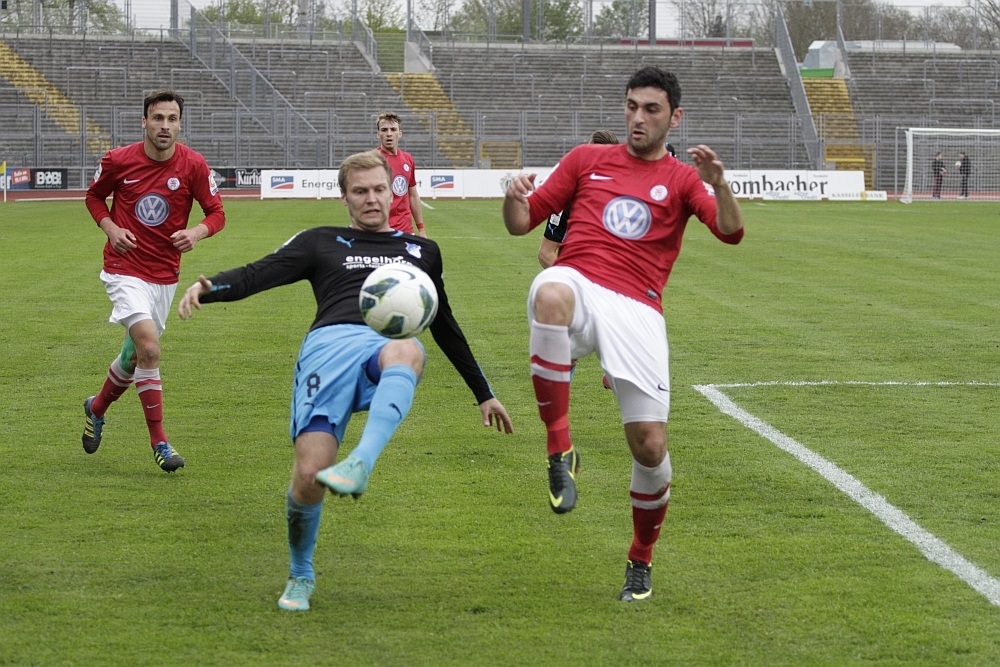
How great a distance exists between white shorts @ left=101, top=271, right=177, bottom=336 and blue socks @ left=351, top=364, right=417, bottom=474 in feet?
10.7

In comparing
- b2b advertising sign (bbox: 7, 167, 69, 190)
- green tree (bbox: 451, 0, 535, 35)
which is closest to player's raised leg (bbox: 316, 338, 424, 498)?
b2b advertising sign (bbox: 7, 167, 69, 190)

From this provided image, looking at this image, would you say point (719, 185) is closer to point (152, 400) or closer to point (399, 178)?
point (152, 400)

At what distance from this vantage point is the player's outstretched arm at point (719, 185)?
4809 millimetres

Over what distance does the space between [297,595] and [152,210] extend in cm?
353

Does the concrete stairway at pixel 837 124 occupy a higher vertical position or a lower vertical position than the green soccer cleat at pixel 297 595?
higher

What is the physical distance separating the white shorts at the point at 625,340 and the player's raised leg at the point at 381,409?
1.95ft

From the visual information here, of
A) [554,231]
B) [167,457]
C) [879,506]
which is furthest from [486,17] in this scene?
[879,506]

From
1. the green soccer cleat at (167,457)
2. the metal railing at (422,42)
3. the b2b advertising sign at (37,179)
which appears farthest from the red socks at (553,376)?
the metal railing at (422,42)

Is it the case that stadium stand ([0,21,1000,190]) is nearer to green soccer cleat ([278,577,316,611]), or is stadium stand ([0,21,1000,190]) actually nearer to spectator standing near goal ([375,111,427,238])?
spectator standing near goal ([375,111,427,238])

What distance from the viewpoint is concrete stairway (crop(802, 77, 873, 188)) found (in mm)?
47156

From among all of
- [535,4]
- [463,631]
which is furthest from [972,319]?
[535,4]

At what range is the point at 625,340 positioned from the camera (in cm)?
495

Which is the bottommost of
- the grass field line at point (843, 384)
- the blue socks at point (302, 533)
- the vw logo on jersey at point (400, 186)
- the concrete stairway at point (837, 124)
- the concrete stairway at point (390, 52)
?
the grass field line at point (843, 384)

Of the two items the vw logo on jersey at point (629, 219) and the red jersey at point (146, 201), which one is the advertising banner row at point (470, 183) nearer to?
the red jersey at point (146, 201)
